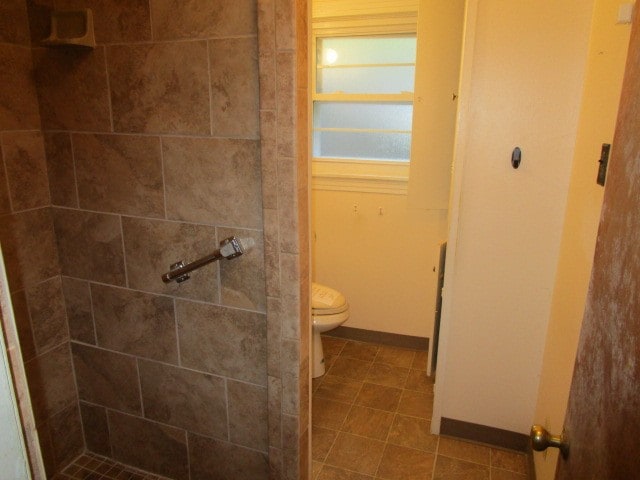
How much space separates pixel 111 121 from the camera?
5.04 ft

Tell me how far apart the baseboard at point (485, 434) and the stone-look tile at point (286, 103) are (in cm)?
159

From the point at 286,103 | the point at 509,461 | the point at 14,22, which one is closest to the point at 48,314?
the point at 14,22

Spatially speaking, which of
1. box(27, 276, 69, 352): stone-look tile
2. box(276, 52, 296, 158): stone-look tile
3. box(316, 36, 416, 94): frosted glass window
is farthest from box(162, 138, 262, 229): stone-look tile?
box(316, 36, 416, 94): frosted glass window

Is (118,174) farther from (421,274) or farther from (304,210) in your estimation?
(421,274)

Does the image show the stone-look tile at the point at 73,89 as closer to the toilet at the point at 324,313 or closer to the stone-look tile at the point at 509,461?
the toilet at the point at 324,313

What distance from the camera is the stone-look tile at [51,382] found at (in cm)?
178

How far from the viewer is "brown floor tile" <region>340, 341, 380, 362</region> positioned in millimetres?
2896

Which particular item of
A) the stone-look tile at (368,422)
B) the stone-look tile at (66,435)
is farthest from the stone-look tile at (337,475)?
the stone-look tile at (66,435)

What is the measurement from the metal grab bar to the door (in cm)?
96

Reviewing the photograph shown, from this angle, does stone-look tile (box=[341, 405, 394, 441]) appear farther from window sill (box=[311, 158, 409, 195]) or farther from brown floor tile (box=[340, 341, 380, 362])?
window sill (box=[311, 158, 409, 195])

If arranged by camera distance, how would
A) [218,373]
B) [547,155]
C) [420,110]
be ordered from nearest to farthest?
1. [218,373]
2. [547,155]
3. [420,110]

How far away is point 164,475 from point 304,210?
1.34 m

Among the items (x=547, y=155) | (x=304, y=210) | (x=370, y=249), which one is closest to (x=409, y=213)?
(x=370, y=249)

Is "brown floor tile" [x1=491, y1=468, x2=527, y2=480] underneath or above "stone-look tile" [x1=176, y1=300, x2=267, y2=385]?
underneath
